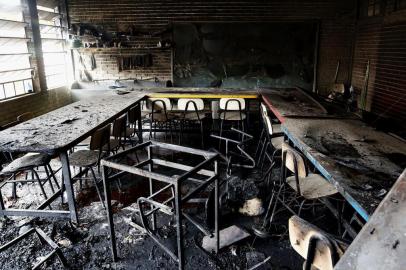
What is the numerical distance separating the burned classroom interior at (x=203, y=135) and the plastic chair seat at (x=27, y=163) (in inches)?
0.8

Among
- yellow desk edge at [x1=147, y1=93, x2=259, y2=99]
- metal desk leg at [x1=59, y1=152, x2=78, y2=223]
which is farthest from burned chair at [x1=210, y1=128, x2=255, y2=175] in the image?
metal desk leg at [x1=59, y1=152, x2=78, y2=223]

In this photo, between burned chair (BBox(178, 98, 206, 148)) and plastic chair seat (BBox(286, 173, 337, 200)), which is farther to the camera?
burned chair (BBox(178, 98, 206, 148))

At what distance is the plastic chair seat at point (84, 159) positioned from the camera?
123 inches

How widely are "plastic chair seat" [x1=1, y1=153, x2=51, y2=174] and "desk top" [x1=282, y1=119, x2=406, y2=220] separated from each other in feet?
8.17

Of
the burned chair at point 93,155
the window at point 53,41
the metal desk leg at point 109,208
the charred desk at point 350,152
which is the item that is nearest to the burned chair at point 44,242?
the metal desk leg at point 109,208

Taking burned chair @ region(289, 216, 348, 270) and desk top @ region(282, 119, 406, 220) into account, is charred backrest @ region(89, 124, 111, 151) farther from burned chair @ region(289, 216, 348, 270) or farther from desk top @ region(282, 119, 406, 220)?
burned chair @ region(289, 216, 348, 270)

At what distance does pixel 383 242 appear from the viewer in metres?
1.13

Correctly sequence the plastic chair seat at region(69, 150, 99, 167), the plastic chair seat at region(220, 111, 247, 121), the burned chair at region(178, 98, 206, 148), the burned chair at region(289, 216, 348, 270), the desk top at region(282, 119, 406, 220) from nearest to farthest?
the burned chair at region(289, 216, 348, 270) < the desk top at region(282, 119, 406, 220) < the plastic chair seat at region(69, 150, 99, 167) < the plastic chair seat at region(220, 111, 247, 121) < the burned chair at region(178, 98, 206, 148)

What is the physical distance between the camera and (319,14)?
6.68 meters

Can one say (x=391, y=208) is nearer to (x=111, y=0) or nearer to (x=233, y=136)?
(x=233, y=136)

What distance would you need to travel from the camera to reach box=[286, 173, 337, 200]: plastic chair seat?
232 cm

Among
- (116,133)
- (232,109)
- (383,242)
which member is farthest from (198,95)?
(383,242)

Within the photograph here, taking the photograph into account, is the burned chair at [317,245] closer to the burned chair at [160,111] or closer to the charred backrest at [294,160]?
the charred backrest at [294,160]

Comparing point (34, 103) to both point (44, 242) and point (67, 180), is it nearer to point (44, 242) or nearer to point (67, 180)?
point (67, 180)
